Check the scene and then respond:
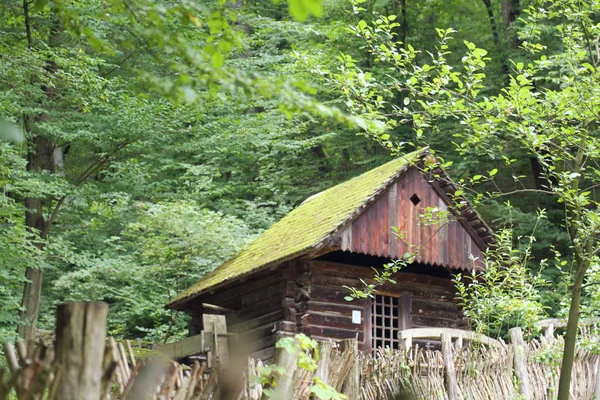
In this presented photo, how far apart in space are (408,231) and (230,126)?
5.34m

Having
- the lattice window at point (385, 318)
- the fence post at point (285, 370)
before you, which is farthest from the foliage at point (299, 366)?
the lattice window at point (385, 318)

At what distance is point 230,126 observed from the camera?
19938mm

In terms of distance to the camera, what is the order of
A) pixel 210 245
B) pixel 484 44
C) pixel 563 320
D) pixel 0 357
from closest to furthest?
pixel 563 320, pixel 0 357, pixel 210 245, pixel 484 44

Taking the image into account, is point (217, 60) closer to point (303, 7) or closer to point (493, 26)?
point (303, 7)

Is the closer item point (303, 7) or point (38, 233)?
point (303, 7)

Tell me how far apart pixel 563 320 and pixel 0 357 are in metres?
9.74

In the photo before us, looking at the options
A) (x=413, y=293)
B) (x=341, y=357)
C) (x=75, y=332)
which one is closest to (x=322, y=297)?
(x=413, y=293)

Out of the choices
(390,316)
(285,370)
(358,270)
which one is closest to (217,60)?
(285,370)

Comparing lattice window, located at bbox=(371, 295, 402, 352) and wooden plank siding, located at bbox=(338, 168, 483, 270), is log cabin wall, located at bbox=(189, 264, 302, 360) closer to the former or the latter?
wooden plank siding, located at bbox=(338, 168, 483, 270)

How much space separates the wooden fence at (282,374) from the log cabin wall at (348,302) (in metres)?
3.10

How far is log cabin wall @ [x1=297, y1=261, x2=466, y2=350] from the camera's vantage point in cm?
1617

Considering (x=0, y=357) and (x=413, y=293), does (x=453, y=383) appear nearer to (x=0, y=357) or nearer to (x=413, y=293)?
(x=413, y=293)

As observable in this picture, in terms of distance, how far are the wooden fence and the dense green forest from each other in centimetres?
88

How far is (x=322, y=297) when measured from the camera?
1631cm
